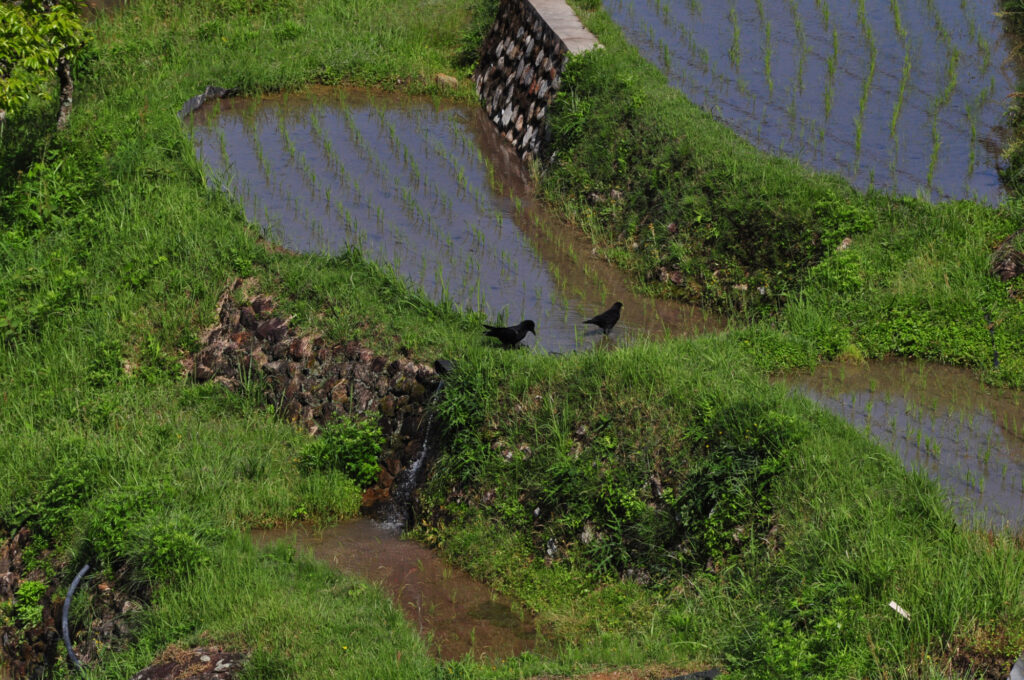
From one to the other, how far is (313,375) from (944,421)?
4677 millimetres

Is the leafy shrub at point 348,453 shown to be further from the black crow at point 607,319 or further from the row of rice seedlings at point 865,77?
the row of rice seedlings at point 865,77

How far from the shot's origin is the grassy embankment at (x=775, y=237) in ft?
29.1

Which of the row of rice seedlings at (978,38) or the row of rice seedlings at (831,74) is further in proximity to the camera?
the row of rice seedlings at (978,38)

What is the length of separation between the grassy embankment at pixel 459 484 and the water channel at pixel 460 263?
1.11 ft

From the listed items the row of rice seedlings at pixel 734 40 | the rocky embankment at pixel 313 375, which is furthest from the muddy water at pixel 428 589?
the row of rice seedlings at pixel 734 40

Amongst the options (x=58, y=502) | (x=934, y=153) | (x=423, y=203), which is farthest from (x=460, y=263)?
(x=934, y=153)

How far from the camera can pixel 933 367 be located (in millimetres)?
8594

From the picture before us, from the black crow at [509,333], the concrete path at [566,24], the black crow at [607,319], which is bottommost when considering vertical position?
the black crow at [607,319]

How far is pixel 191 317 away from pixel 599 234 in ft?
12.3

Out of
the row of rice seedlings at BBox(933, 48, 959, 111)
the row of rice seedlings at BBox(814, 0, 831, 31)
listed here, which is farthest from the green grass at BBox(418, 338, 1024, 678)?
the row of rice seedlings at BBox(814, 0, 831, 31)

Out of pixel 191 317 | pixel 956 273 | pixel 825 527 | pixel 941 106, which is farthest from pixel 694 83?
pixel 825 527

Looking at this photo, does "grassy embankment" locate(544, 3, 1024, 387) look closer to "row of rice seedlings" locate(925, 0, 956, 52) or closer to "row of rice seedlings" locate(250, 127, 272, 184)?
"row of rice seedlings" locate(250, 127, 272, 184)

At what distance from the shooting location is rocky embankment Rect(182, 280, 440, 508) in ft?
29.2

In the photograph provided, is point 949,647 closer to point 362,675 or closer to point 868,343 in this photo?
point 362,675
